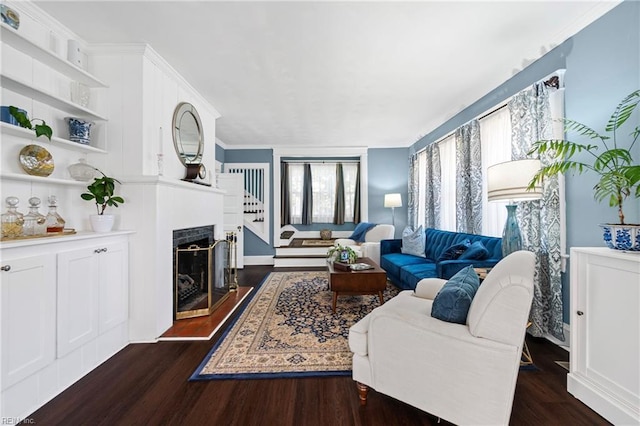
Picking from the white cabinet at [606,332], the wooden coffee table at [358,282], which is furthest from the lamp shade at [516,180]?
the wooden coffee table at [358,282]

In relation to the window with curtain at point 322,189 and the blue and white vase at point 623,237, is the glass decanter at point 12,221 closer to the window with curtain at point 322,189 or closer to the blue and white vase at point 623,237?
the blue and white vase at point 623,237

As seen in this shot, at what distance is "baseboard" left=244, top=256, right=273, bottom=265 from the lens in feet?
19.8

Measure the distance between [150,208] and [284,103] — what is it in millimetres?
2196

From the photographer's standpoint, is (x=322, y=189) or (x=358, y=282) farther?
(x=322, y=189)

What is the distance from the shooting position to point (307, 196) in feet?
21.4

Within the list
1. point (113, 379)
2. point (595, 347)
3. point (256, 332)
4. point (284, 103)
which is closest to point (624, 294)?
point (595, 347)

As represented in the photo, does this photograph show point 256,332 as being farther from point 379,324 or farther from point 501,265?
point 501,265

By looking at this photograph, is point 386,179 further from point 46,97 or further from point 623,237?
point 46,97

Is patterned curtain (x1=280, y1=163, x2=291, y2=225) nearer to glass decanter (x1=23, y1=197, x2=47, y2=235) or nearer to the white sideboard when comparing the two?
the white sideboard

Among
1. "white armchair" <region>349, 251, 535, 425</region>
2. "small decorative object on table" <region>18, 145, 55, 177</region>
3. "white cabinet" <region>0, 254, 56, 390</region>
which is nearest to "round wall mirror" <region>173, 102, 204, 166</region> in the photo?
"small decorative object on table" <region>18, 145, 55, 177</region>

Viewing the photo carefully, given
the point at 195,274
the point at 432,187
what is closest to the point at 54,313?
the point at 195,274

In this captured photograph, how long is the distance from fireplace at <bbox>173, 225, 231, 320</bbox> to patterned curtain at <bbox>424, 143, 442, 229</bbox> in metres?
3.59

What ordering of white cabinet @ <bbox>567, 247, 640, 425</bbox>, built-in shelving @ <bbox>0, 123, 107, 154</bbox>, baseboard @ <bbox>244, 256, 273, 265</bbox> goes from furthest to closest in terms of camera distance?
baseboard @ <bbox>244, 256, 273, 265</bbox>, built-in shelving @ <bbox>0, 123, 107, 154</bbox>, white cabinet @ <bbox>567, 247, 640, 425</bbox>

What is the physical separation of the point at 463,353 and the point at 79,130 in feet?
10.5
